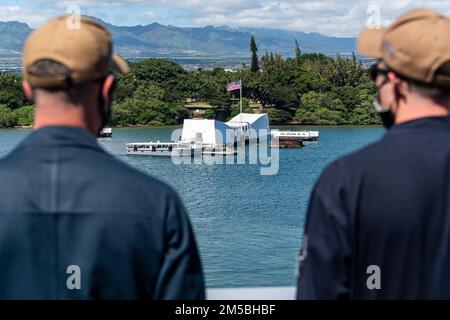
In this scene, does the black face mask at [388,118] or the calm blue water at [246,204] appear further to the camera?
the calm blue water at [246,204]

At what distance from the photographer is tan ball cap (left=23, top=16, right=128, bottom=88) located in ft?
3.54

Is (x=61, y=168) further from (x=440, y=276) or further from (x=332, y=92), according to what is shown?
(x=332, y=92)

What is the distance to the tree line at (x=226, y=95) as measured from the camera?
121ft

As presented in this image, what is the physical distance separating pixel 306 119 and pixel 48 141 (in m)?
38.1

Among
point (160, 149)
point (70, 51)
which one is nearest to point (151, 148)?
point (160, 149)

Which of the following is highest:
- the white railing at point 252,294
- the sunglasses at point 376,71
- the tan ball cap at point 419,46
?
the tan ball cap at point 419,46

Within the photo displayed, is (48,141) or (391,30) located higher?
(391,30)

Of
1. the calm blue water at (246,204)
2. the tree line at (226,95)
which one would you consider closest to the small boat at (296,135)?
the calm blue water at (246,204)

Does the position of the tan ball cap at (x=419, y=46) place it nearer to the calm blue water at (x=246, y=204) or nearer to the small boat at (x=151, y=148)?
the calm blue water at (x=246, y=204)

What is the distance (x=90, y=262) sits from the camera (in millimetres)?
1062

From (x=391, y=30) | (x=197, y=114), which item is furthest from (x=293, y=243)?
(x=197, y=114)

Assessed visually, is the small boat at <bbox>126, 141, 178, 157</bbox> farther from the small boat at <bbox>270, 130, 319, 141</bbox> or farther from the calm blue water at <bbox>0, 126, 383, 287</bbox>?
the small boat at <bbox>270, 130, 319, 141</bbox>

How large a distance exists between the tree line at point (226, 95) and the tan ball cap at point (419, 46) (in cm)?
3545

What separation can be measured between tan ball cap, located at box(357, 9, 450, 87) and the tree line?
35453 mm
